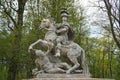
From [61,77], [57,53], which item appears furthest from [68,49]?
[61,77]

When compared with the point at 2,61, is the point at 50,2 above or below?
above

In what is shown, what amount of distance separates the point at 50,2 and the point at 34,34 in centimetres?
253

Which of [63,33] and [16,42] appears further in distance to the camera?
[16,42]

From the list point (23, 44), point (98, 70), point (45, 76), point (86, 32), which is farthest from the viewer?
point (98, 70)

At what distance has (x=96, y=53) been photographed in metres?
39.3

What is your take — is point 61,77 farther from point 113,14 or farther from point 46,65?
point 113,14

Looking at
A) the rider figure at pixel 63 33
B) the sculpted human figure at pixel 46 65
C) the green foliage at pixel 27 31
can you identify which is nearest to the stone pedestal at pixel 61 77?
the sculpted human figure at pixel 46 65

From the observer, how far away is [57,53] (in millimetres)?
12391

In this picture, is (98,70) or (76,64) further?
(98,70)

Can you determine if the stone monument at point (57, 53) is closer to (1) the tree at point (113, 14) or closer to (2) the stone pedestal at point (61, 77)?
(2) the stone pedestal at point (61, 77)

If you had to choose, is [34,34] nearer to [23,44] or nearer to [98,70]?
[23,44]

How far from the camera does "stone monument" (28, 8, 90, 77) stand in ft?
40.1

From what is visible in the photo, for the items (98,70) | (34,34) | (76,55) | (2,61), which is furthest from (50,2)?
(98,70)

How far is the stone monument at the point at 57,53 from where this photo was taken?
12235 millimetres
